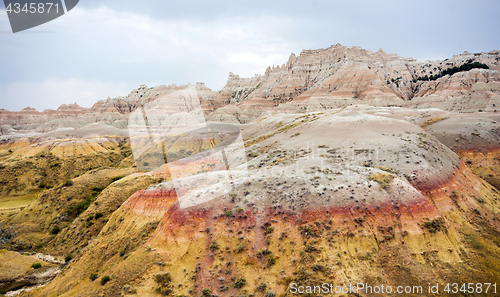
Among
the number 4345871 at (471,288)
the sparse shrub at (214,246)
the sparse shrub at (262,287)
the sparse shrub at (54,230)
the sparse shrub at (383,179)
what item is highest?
the sparse shrub at (383,179)

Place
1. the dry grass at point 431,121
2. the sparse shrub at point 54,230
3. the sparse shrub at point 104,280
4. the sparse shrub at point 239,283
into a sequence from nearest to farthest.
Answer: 1. the sparse shrub at point 239,283
2. the sparse shrub at point 104,280
3. the sparse shrub at point 54,230
4. the dry grass at point 431,121

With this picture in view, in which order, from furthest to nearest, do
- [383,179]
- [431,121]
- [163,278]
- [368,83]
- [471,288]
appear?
1. [368,83]
2. [431,121]
3. [383,179]
4. [163,278]
5. [471,288]

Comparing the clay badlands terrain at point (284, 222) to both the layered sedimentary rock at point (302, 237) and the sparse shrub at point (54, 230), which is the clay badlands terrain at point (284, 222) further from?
the sparse shrub at point (54, 230)

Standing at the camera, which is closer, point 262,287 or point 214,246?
point 262,287

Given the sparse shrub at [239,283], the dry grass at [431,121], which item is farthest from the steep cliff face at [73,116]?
the dry grass at [431,121]

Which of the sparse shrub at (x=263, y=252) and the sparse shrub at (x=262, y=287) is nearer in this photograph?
the sparse shrub at (x=262, y=287)

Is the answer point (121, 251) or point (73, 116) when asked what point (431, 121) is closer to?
point (121, 251)

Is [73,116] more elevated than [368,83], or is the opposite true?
[73,116]

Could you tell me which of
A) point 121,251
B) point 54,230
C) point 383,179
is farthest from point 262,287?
point 54,230

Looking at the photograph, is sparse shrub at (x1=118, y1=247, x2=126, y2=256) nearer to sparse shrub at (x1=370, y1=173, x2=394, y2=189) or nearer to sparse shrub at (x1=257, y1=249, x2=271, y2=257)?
sparse shrub at (x1=257, y1=249, x2=271, y2=257)

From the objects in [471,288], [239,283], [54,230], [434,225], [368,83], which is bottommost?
[54,230]

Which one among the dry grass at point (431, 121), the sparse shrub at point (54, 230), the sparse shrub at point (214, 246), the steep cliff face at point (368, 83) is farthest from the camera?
the steep cliff face at point (368, 83)

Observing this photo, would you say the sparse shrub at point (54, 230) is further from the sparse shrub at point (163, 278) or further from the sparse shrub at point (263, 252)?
the sparse shrub at point (263, 252)

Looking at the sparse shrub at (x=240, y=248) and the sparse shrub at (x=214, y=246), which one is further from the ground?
the sparse shrub at (x=214, y=246)
